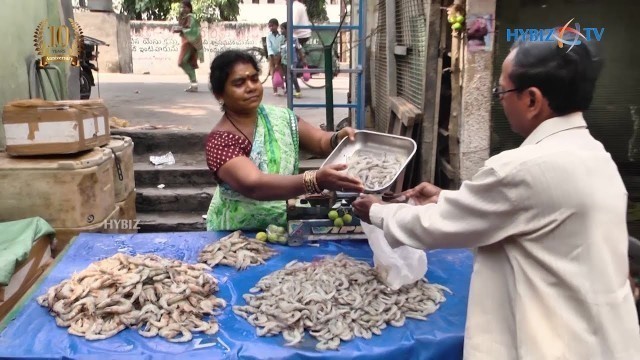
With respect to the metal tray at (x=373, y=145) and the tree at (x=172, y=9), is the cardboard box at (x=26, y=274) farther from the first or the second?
the tree at (x=172, y=9)

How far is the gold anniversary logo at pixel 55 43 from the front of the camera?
5.64 meters

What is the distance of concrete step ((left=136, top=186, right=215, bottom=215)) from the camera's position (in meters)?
5.87

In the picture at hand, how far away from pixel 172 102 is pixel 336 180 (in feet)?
28.0

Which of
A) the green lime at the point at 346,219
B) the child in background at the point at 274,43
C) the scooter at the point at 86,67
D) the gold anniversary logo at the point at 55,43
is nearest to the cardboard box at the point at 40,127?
the gold anniversary logo at the point at 55,43

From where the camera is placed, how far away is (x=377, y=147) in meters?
2.77

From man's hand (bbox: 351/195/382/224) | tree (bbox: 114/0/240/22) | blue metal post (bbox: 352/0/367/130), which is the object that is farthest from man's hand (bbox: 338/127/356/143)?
tree (bbox: 114/0/240/22)

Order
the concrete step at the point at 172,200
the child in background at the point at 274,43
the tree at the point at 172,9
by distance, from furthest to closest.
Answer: the tree at the point at 172,9, the child in background at the point at 274,43, the concrete step at the point at 172,200

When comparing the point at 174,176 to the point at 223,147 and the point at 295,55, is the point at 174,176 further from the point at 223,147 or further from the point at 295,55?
the point at 295,55

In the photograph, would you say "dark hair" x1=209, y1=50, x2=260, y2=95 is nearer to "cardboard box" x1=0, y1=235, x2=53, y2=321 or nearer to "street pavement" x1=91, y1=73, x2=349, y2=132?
"cardboard box" x1=0, y1=235, x2=53, y2=321

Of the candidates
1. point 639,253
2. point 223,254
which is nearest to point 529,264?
point 223,254

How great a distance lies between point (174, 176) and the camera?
240 inches

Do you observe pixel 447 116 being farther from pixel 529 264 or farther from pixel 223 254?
pixel 529 264

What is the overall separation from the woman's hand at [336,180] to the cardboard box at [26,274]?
1691 millimetres

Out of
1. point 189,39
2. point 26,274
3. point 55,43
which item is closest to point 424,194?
point 26,274
